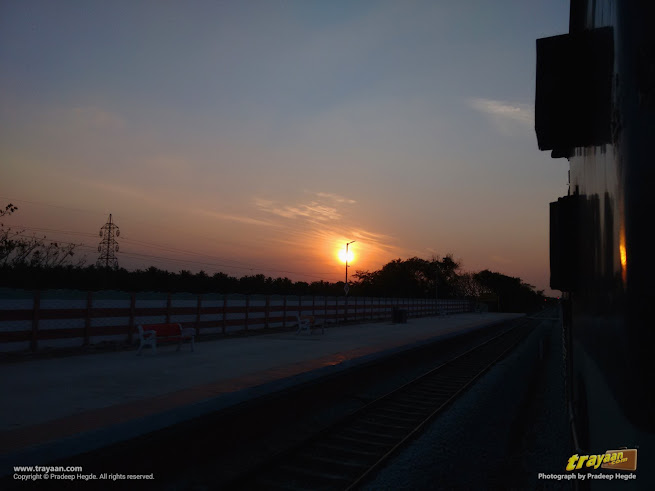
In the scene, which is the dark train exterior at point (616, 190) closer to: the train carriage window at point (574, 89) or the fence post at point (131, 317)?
the train carriage window at point (574, 89)

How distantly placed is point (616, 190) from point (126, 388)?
335 inches

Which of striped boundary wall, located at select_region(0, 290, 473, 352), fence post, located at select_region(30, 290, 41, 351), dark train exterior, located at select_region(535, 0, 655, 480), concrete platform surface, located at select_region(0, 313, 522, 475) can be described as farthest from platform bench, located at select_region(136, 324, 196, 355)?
dark train exterior, located at select_region(535, 0, 655, 480)

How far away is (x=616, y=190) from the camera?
159 centimetres

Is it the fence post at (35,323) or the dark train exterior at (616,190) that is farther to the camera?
the fence post at (35,323)

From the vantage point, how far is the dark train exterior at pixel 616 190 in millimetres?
1269

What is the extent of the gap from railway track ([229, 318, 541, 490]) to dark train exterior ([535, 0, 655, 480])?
3.60 m

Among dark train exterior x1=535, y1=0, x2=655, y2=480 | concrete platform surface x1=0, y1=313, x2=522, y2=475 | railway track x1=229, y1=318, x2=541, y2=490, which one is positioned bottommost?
railway track x1=229, y1=318, x2=541, y2=490

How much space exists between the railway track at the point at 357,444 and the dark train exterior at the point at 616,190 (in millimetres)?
3605

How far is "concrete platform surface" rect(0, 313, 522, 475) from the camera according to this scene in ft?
17.5

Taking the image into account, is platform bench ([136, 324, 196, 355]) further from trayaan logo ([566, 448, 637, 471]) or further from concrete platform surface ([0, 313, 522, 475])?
trayaan logo ([566, 448, 637, 471])

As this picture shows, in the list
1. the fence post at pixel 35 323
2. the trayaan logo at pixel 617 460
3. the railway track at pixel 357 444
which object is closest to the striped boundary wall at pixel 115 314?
the fence post at pixel 35 323

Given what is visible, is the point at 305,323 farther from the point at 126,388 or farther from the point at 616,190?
the point at 616,190

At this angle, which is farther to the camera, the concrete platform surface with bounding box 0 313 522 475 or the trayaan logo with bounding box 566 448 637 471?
the concrete platform surface with bounding box 0 313 522 475

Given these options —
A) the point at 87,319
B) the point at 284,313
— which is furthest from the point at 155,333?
the point at 284,313
